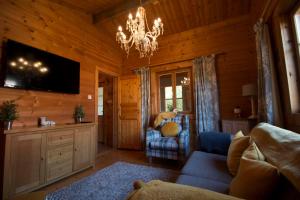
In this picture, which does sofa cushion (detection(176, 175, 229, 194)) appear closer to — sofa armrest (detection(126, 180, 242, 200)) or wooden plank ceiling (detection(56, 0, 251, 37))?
sofa armrest (detection(126, 180, 242, 200))

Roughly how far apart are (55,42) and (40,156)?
2076 mm

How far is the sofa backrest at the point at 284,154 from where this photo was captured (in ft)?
2.23

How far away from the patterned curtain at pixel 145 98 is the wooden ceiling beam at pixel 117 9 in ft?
5.05

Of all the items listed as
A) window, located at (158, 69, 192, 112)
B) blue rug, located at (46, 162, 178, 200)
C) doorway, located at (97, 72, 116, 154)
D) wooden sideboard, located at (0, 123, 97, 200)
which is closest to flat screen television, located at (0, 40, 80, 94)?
wooden sideboard, located at (0, 123, 97, 200)

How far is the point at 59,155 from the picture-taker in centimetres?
242

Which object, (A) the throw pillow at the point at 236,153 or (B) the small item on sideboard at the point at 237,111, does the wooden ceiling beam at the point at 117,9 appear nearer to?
(B) the small item on sideboard at the point at 237,111

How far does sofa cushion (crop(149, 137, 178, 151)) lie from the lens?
9.65 ft

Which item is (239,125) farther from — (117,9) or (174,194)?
(117,9)

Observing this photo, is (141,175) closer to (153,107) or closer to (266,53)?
(153,107)

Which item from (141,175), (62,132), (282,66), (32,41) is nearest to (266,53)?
(282,66)

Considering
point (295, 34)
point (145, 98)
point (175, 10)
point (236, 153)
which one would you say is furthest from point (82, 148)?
point (295, 34)

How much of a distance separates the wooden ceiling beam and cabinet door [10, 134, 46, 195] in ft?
9.45

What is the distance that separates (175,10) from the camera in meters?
3.43

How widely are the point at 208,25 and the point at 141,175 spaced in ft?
12.0
